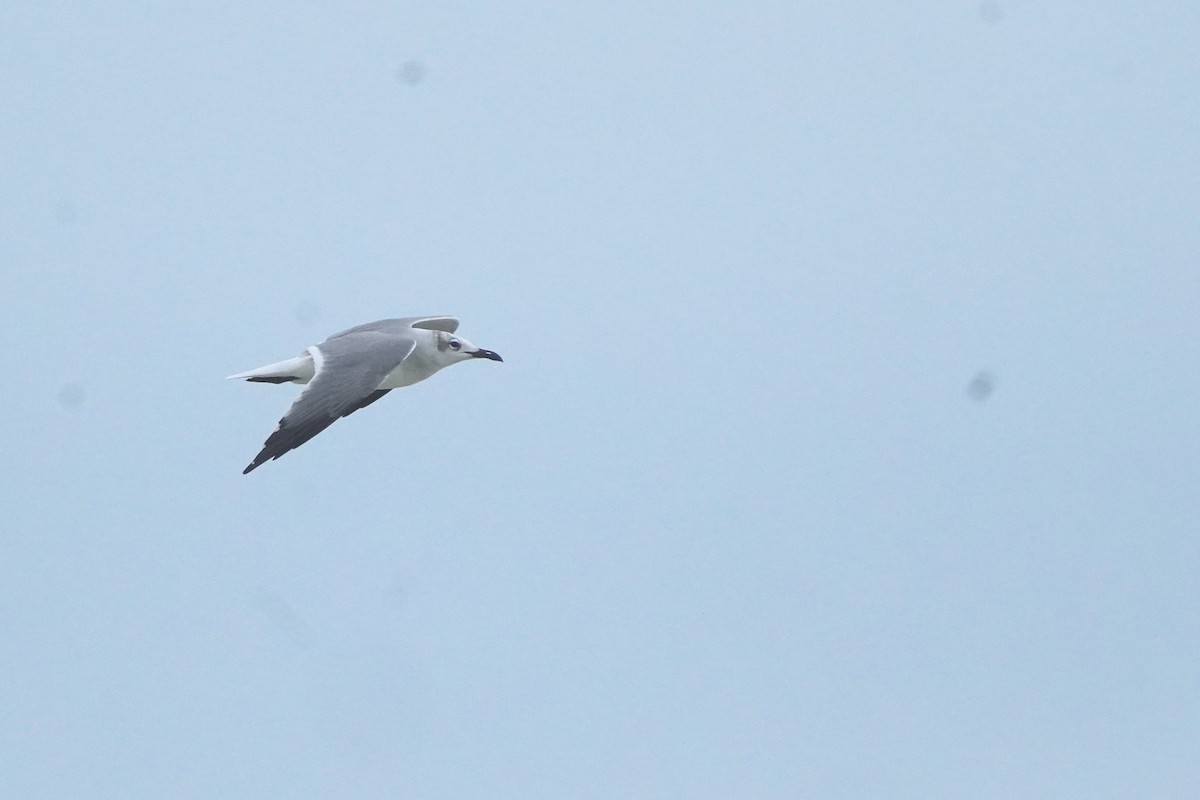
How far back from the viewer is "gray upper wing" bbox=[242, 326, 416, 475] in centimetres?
1030

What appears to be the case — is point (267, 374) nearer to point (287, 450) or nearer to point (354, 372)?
point (354, 372)

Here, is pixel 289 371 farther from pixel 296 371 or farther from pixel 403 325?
pixel 403 325

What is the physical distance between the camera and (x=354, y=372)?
1126 cm

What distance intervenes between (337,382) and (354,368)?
0.97ft

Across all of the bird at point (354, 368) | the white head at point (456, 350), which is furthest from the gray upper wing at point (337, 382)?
the white head at point (456, 350)

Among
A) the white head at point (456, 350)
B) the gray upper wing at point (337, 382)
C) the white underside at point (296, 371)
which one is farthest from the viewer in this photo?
the white head at point (456, 350)

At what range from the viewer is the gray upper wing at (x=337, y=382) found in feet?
33.8

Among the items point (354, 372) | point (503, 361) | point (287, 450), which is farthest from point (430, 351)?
point (287, 450)

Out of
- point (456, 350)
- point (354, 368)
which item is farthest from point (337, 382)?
point (456, 350)

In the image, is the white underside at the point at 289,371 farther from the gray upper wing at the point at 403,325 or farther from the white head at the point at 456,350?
the white head at the point at 456,350

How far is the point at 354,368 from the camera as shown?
37.2 feet

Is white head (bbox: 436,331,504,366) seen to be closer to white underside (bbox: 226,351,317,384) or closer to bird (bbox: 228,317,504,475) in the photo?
bird (bbox: 228,317,504,475)

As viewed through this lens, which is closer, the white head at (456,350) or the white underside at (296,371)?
the white underside at (296,371)

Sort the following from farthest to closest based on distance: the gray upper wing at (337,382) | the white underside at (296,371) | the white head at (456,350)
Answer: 1. the white head at (456,350)
2. the white underside at (296,371)
3. the gray upper wing at (337,382)
